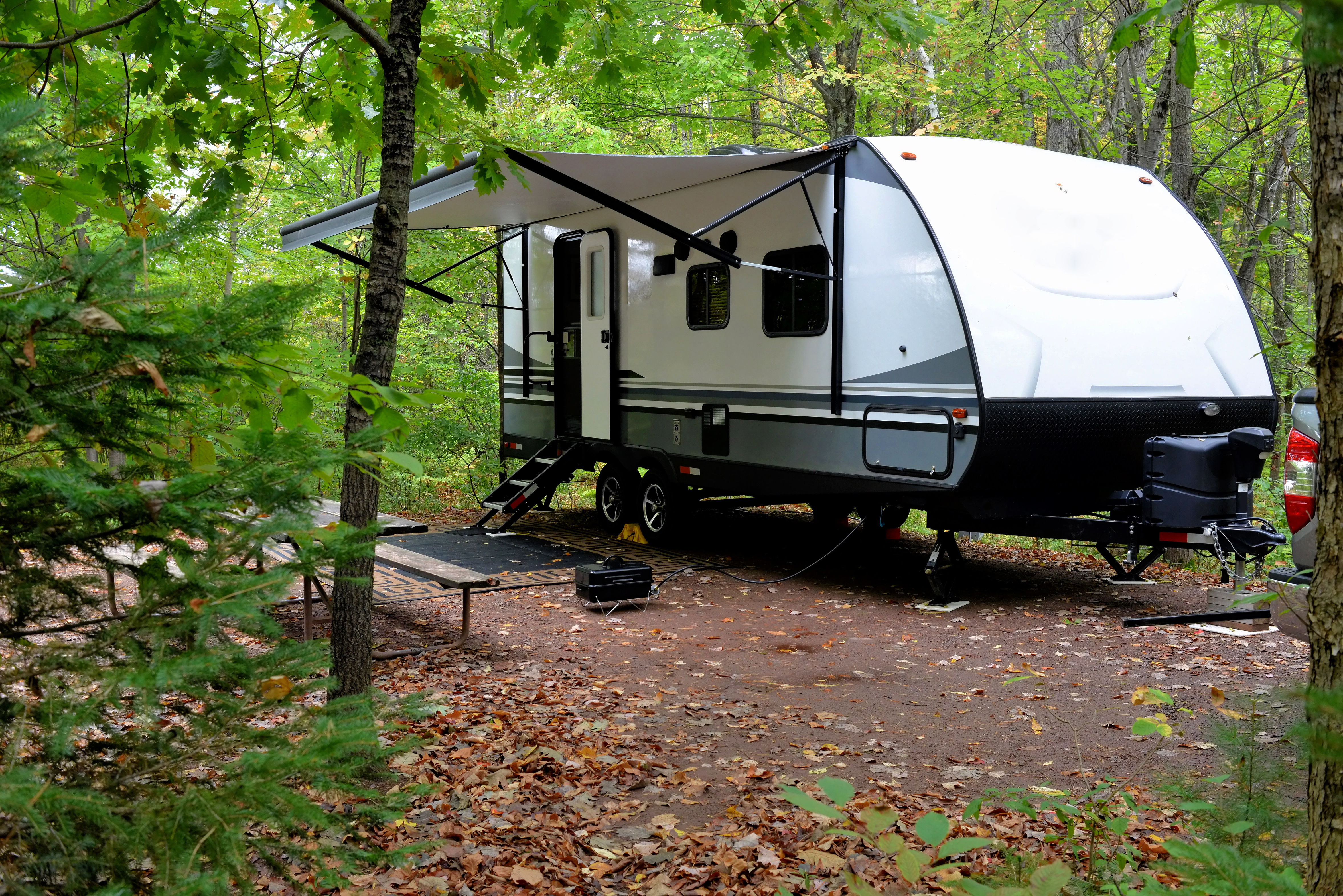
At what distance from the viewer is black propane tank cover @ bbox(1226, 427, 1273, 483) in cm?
655

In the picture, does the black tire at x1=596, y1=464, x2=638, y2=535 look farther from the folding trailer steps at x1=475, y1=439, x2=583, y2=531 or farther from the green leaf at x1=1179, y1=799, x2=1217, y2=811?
the green leaf at x1=1179, y1=799, x2=1217, y2=811

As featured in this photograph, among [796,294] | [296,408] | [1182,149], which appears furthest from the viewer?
[1182,149]

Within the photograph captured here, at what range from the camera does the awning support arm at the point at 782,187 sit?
24.1 ft

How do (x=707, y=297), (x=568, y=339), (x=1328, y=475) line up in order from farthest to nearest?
(x=568, y=339) < (x=707, y=297) < (x=1328, y=475)

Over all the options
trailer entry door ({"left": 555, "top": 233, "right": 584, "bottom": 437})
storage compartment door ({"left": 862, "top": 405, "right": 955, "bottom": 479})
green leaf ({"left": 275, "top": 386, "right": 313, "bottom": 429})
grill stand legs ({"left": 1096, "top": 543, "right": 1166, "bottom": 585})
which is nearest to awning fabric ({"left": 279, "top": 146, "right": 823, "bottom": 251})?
trailer entry door ({"left": 555, "top": 233, "right": 584, "bottom": 437})

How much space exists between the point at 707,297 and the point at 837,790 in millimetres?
6833

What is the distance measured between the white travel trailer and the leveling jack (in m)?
0.03

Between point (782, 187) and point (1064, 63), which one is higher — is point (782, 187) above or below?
below

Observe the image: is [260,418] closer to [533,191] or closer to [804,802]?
[804,802]

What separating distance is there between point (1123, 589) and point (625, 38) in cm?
617

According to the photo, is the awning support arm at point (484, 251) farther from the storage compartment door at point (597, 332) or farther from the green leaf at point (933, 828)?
the green leaf at point (933, 828)

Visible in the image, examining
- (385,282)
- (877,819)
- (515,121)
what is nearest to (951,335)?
(385,282)

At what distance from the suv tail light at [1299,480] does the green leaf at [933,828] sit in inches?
105

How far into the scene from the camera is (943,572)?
7531mm
